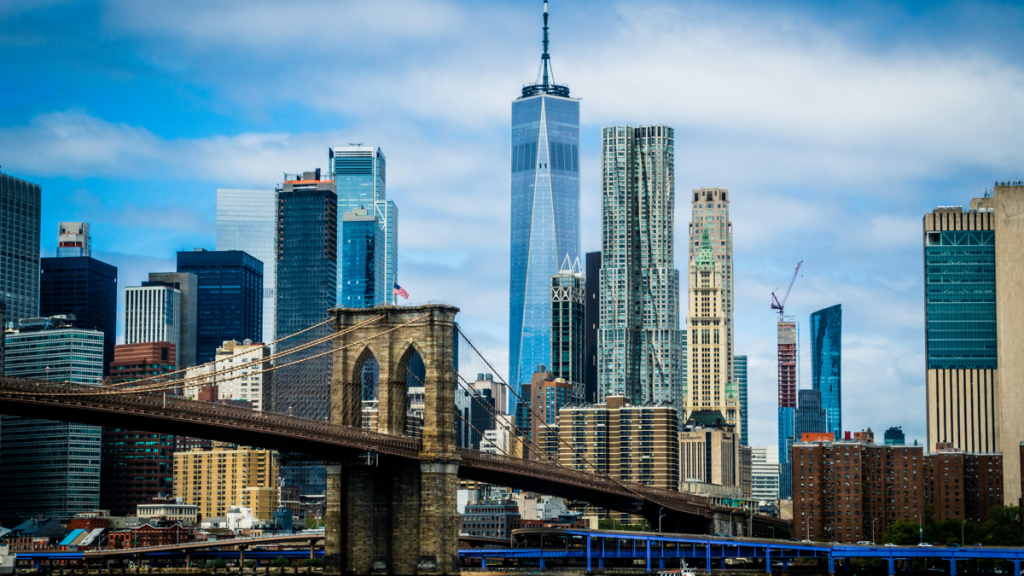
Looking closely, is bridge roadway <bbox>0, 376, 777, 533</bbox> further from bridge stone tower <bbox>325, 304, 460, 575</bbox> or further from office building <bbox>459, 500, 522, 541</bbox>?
office building <bbox>459, 500, 522, 541</bbox>

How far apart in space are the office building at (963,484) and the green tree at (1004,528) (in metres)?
7.26

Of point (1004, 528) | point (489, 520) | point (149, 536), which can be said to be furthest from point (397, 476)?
point (1004, 528)

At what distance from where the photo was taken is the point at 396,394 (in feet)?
318

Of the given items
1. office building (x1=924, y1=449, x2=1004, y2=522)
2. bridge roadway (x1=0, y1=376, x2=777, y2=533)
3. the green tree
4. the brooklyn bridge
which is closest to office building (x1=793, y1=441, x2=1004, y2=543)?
office building (x1=924, y1=449, x2=1004, y2=522)

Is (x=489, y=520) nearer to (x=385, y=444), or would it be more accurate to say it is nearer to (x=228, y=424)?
(x=385, y=444)

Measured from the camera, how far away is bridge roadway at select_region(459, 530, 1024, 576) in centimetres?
12194

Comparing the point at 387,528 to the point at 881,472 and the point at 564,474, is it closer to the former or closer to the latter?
the point at 564,474

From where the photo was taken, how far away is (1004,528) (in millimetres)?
151500

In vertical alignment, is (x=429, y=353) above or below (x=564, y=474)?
above

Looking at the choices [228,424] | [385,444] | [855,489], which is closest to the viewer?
[228,424]

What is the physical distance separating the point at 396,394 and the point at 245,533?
79962mm


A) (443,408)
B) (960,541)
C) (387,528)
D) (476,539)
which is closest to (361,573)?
(387,528)

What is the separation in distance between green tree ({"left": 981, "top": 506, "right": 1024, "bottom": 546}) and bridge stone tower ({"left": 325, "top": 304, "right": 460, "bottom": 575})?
7385cm

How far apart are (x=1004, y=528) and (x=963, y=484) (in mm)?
24751
